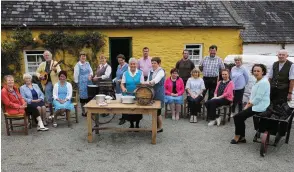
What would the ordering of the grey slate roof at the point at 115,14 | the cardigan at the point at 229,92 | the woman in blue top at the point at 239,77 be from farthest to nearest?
the grey slate roof at the point at 115,14
the woman in blue top at the point at 239,77
the cardigan at the point at 229,92

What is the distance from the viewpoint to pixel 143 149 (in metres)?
5.95

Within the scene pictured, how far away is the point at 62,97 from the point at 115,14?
5.63 metres

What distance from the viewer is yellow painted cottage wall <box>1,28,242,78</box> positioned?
38.9 ft

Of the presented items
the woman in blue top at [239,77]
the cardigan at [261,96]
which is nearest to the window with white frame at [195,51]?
the woman in blue top at [239,77]

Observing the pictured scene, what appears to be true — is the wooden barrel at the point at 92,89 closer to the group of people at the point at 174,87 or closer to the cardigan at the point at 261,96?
the group of people at the point at 174,87

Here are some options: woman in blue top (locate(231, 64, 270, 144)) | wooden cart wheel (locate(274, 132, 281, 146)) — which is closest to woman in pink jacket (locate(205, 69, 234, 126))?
woman in blue top (locate(231, 64, 270, 144))

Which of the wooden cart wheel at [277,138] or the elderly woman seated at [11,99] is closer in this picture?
the wooden cart wheel at [277,138]

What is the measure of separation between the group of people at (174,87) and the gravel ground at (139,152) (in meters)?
0.46

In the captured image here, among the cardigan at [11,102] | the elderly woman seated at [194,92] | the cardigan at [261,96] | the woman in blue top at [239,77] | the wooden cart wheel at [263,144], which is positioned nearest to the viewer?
the wooden cart wheel at [263,144]

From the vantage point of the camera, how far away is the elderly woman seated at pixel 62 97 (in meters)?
7.30

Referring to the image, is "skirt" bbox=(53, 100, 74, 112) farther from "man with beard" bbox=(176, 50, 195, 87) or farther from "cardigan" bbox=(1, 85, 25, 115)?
"man with beard" bbox=(176, 50, 195, 87)

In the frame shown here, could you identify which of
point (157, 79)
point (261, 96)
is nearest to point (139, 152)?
point (157, 79)

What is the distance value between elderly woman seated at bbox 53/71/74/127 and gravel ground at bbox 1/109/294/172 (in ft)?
1.52

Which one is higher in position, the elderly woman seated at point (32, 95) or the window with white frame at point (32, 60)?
the window with white frame at point (32, 60)
